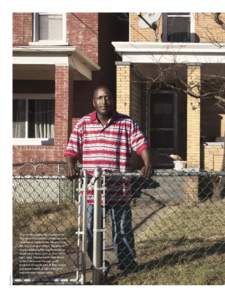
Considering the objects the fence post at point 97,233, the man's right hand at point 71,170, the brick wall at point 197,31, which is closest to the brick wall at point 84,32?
the brick wall at point 197,31

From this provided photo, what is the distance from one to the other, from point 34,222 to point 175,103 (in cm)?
777

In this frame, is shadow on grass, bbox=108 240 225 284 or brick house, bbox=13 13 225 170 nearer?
shadow on grass, bbox=108 240 225 284

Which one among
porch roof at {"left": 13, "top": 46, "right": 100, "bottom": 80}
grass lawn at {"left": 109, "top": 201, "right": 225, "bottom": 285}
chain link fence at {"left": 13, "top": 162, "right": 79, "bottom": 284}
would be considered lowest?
grass lawn at {"left": 109, "top": 201, "right": 225, "bottom": 285}

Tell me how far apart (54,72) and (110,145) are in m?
8.23

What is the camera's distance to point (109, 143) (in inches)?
209

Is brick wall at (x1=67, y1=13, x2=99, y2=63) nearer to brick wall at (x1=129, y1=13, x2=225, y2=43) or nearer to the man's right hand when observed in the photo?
brick wall at (x1=129, y1=13, x2=225, y2=43)

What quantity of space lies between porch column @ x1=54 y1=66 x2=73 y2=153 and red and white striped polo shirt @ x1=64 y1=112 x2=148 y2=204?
6683 mm

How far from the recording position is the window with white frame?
1495 cm

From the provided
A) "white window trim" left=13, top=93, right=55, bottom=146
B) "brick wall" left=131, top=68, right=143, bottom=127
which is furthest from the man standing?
"white window trim" left=13, top=93, right=55, bottom=146

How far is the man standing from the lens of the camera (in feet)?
17.4

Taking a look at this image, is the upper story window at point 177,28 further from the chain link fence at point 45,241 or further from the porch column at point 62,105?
the chain link fence at point 45,241

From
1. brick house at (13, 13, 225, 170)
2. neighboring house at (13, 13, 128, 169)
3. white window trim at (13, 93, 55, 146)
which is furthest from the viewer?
white window trim at (13, 93, 55, 146)

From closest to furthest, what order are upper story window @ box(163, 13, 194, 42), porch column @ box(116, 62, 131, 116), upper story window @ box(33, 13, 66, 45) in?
1. porch column @ box(116, 62, 131, 116)
2. upper story window @ box(163, 13, 194, 42)
3. upper story window @ box(33, 13, 66, 45)

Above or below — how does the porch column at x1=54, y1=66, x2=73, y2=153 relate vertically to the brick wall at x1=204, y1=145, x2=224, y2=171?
above
